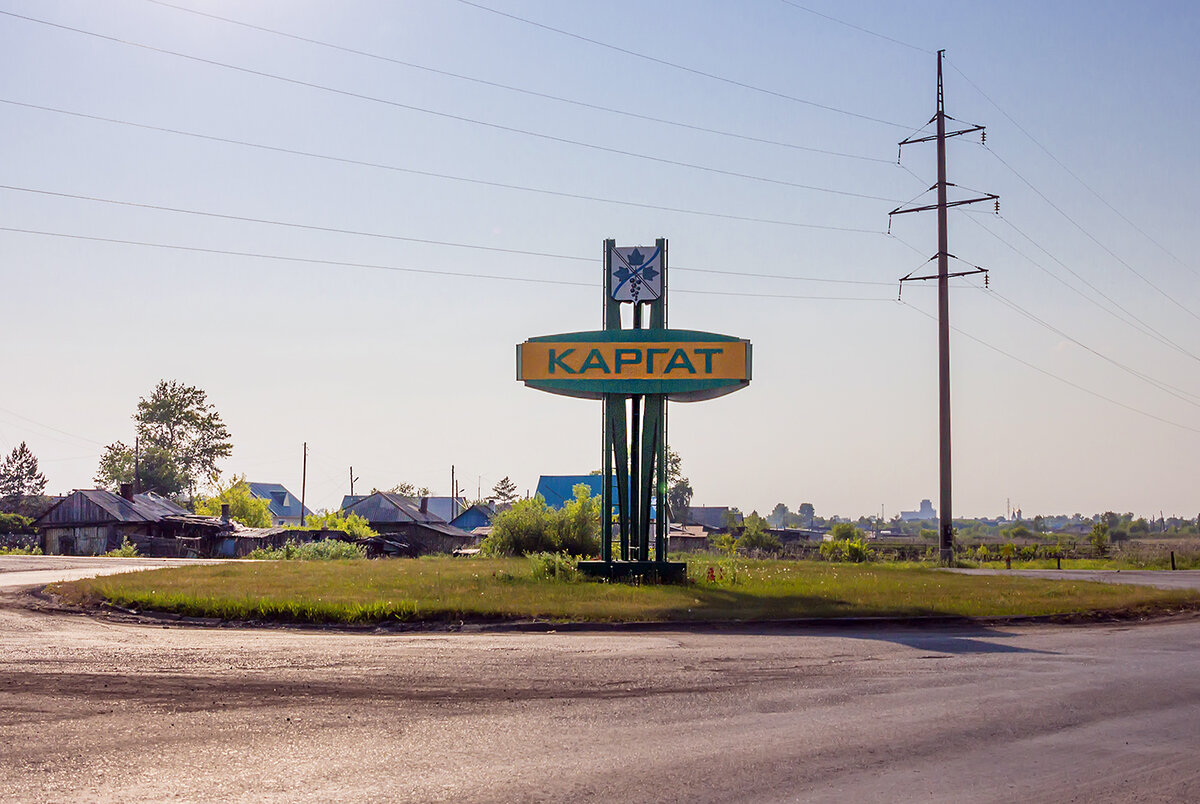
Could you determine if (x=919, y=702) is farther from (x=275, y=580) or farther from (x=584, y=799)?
(x=275, y=580)

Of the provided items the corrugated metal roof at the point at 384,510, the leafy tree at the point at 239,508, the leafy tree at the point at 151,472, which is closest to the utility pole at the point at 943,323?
the corrugated metal roof at the point at 384,510

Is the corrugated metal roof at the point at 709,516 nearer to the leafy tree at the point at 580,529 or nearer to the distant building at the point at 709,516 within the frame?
the distant building at the point at 709,516

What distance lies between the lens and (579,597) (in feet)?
63.8

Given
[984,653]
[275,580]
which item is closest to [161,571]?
[275,580]

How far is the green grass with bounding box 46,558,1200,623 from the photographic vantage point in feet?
57.0

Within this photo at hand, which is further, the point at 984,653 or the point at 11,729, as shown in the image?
the point at 984,653

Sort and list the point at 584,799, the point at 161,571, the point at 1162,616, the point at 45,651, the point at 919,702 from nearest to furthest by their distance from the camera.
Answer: the point at 584,799, the point at 919,702, the point at 45,651, the point at 1162,616, the point at 161,571

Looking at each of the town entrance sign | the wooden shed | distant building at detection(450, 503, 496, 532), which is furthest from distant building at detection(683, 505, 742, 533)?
the town entrance sign

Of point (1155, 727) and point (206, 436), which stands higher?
point (206, 436)

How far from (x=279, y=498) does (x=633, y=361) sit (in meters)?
140

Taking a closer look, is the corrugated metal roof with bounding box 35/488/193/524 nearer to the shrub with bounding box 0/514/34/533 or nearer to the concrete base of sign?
the shrub with bounding box 0/514/34/533

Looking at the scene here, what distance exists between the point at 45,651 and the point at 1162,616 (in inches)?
764

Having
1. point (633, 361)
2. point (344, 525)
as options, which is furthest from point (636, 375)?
point (344, 525)

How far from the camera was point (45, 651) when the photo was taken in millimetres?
12102
